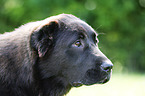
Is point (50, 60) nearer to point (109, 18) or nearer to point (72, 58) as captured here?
point (72, 58)

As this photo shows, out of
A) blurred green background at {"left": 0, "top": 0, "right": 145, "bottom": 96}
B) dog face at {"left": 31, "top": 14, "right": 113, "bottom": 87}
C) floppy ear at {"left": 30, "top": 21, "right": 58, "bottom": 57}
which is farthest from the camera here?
blurred green background at {"left": 0, "top": 0, "right": 145, "bottom": 96}

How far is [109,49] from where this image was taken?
2306 cm

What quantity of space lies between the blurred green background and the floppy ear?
1519 cm

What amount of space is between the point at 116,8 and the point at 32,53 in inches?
682

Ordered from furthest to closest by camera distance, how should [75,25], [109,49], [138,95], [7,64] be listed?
1. [109,49]
2. [138,95]
3. [75,25]
4. [7,64]

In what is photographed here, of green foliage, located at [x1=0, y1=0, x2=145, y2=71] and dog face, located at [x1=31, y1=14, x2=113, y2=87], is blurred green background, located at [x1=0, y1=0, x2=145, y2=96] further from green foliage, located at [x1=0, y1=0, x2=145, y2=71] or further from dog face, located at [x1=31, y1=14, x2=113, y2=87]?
dog face, located at [x1=31, y1=14, x2=113, y2=87]

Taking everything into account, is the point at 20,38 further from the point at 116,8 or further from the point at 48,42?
the point at 116,8

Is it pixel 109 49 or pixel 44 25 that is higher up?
pixel 44 25

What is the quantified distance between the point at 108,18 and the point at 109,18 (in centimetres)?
26

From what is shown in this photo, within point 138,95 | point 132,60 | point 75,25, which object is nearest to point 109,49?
point 132,60

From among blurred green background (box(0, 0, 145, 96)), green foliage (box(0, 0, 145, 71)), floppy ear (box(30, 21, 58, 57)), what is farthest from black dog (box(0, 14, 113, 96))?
green foliage (box(0, 0, 145, 71))

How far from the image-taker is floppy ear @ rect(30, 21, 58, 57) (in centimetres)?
390

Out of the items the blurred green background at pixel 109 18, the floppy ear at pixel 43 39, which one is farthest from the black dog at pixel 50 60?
the blurred green background at pixel 109 18

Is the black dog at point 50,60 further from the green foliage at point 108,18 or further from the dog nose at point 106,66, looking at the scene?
the green foliage at point 108,18
